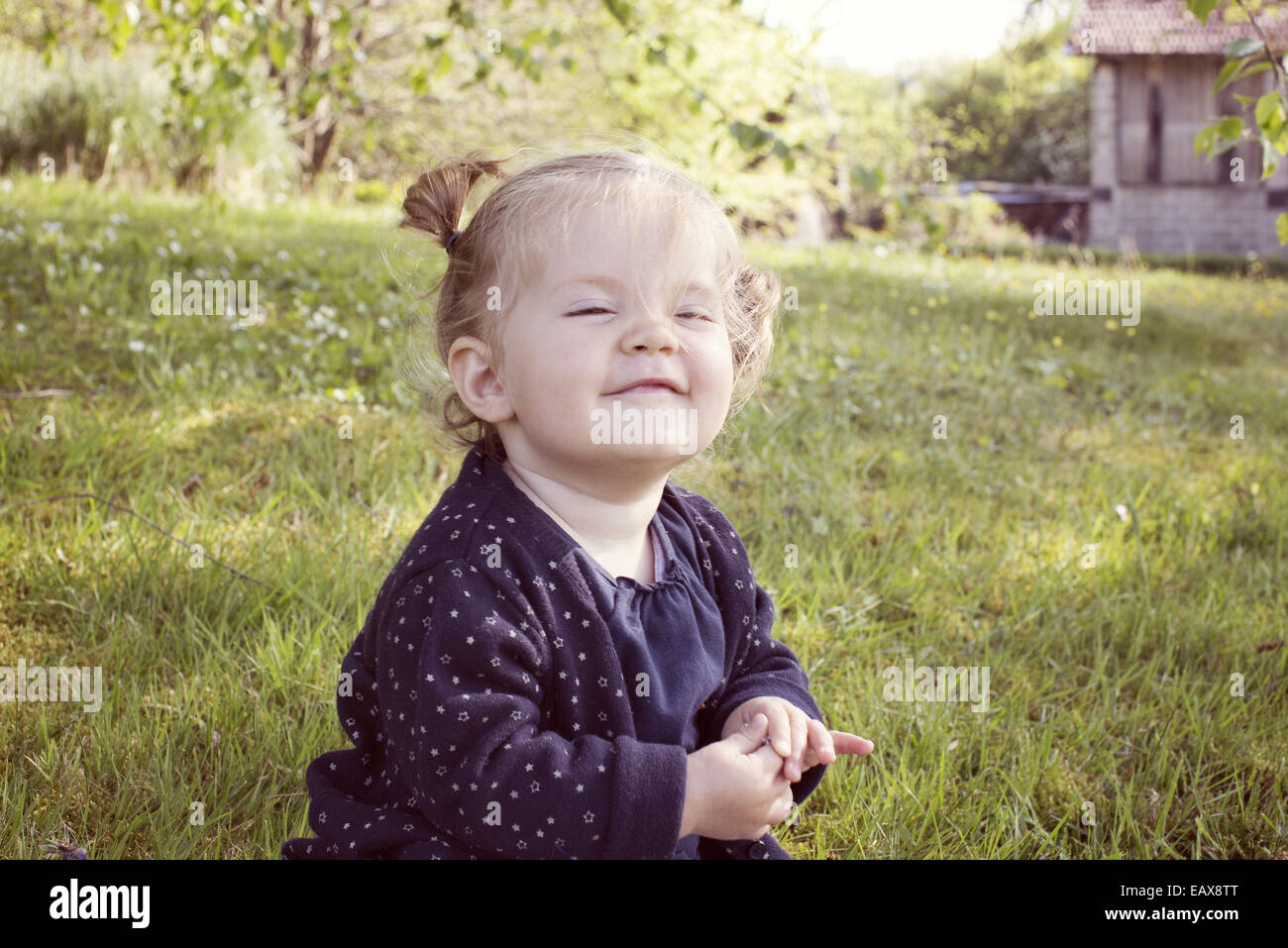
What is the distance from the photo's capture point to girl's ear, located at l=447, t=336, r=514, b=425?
5.87ft

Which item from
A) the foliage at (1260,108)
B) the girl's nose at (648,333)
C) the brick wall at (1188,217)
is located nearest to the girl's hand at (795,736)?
the girl's nose at (648,333)

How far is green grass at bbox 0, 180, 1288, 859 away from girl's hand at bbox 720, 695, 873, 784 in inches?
18.0

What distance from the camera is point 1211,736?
2521 mm

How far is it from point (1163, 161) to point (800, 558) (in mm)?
21309

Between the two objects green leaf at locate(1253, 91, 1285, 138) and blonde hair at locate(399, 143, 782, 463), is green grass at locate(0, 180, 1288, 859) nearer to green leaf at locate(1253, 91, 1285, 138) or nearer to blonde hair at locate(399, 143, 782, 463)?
blonde hair at locate(399, 143, 782, 463)

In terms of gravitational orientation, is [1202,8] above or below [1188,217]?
below

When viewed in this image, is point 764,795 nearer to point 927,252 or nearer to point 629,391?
point 629,391

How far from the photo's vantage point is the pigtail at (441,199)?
195cm

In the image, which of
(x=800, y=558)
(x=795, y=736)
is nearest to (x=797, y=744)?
(x=795, y=736)

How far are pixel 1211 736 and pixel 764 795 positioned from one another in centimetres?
145

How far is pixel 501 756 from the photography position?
151cm

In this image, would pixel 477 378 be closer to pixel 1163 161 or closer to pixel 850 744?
pixel 850 744

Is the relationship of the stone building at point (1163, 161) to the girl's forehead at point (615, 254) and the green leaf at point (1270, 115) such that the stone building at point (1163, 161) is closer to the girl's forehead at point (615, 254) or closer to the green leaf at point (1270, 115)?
the green leaf at point (1270, 115)

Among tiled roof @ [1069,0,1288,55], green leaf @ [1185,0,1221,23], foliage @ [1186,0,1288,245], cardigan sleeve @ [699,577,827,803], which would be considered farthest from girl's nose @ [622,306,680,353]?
tiled roof @ [1069,0,1288,55]
